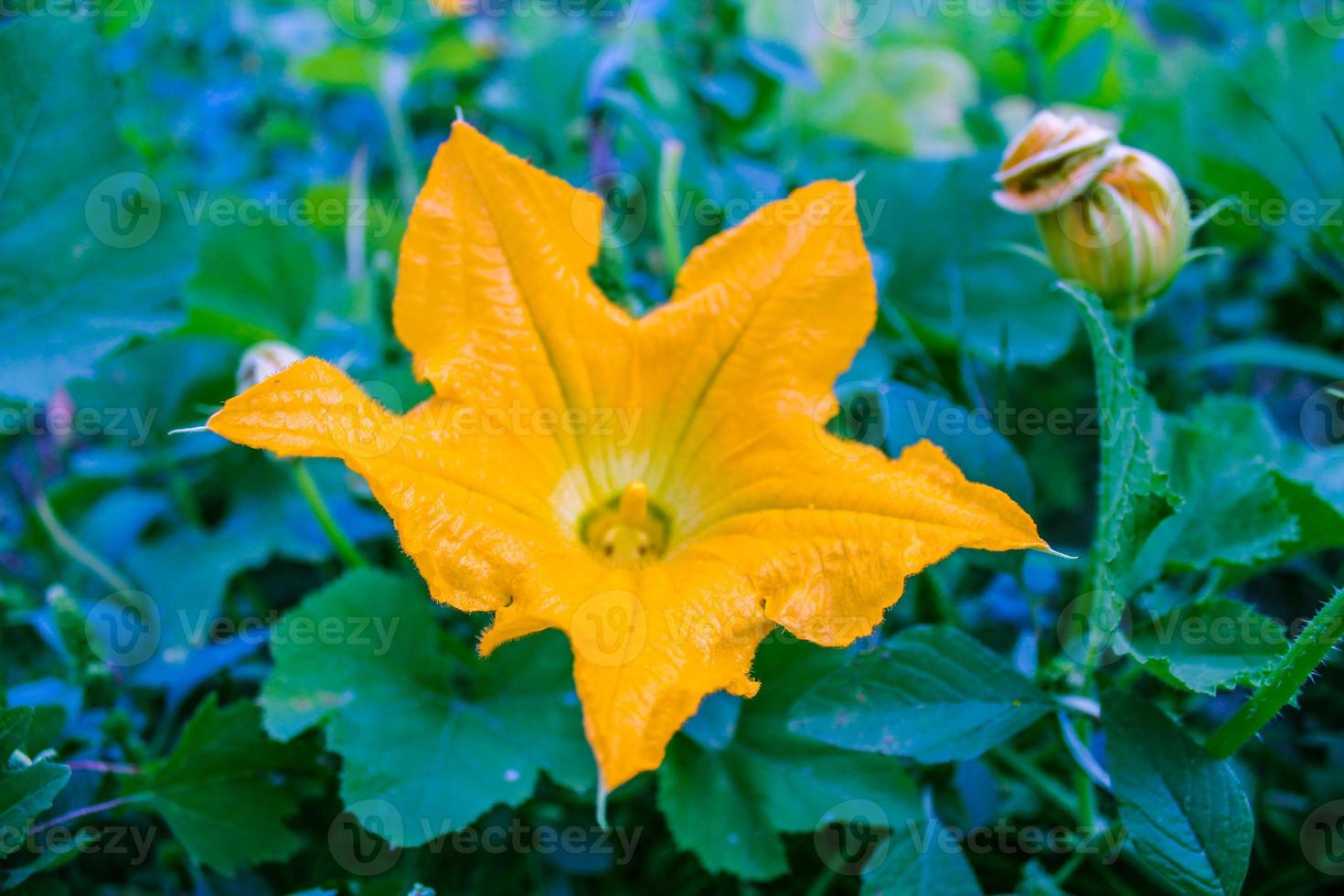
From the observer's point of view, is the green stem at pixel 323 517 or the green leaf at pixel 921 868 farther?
the green stem at pixel 323 517

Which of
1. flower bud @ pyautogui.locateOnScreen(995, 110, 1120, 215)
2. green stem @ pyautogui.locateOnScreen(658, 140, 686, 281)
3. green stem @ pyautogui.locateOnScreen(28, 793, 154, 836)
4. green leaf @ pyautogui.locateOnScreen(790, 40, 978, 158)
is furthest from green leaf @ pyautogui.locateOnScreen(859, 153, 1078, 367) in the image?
green stem @ pyautogui.locateOnScreen(28, 793, 154, 836)

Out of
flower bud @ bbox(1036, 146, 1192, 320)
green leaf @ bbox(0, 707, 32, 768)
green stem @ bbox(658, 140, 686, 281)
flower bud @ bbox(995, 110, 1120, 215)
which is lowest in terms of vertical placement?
green leaf @ bbox(0, 707, 32, 768)

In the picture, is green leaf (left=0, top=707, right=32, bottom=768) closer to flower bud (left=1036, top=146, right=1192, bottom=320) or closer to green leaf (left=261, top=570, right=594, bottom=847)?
green leaf (left=261, top=570, right=594, bottom=847)

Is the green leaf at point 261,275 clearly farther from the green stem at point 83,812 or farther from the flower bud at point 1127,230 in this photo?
the flower bud at point 1127,230

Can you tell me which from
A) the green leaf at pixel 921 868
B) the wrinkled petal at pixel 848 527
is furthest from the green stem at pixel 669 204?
the green leaf at pixel 921 868

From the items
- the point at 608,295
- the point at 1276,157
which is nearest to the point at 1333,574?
the point at 1276,157
